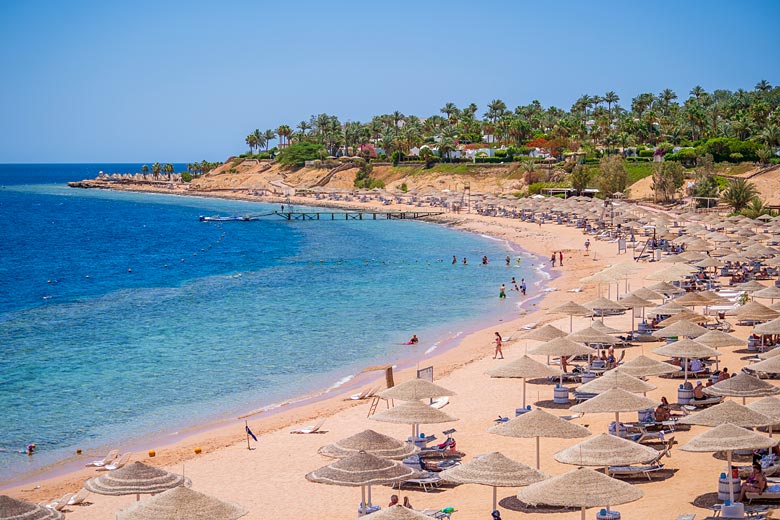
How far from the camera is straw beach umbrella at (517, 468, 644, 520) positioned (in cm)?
1266

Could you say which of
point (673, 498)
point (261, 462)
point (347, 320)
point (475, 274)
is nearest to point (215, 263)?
point (475, 274)

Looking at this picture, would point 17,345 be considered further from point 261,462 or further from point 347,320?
point 261,462

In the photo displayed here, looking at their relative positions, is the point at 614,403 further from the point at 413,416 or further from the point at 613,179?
the point at 613,179

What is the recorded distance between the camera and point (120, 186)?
193125mm

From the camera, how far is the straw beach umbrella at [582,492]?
1266 centimetres

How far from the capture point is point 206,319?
4103 cm

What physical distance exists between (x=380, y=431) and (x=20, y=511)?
10.3m

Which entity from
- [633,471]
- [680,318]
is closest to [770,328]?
[680,318]

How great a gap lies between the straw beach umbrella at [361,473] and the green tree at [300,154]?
13842 cm

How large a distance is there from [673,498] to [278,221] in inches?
3580

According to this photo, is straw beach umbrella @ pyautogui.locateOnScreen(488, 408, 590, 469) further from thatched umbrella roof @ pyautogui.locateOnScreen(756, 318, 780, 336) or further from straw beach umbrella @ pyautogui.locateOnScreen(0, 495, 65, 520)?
thatched umbrella roof @ pyautogui.locateOnScreen(756, 318, 780, 336)

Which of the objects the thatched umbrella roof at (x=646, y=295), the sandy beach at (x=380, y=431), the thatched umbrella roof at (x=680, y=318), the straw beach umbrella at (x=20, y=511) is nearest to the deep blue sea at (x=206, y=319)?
the sandy beach at (x=380, y=431)

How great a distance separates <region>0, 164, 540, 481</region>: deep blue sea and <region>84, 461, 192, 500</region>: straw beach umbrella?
24.8 feet

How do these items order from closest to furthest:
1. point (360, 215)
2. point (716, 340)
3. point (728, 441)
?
point (728, 441) < point (716, 340) < point (360, 215)
